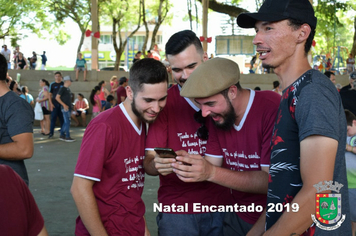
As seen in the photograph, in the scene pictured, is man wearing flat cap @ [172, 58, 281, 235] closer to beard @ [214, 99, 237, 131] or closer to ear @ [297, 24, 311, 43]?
beard @ [214, 99, 237, 131]

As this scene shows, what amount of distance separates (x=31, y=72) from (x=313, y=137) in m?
21.9

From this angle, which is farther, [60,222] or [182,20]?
[182,20]

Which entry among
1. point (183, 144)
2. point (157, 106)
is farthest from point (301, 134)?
point (183, 144)

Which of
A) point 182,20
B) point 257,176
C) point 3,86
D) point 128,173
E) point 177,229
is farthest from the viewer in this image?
point 182,20

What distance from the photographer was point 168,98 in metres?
3.36

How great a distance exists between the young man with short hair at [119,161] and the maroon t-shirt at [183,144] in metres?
0.20

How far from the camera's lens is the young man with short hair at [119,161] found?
2725 mm

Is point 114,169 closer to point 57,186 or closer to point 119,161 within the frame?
point 119,161

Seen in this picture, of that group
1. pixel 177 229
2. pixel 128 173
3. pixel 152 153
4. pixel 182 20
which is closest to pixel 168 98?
pixel 152 153

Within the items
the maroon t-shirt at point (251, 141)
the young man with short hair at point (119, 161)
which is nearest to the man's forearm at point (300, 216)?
the maroon t-shirt at point (251, 141)

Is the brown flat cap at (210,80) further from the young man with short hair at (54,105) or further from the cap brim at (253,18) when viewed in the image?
the young man with short hair at (54,105)

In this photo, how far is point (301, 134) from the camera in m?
1.84

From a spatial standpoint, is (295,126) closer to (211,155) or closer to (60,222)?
(211,155)

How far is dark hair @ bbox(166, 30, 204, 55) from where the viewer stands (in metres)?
3.36
